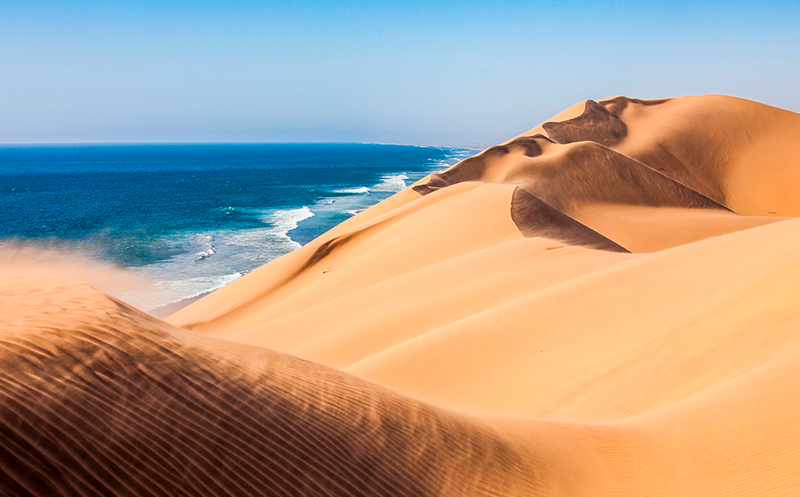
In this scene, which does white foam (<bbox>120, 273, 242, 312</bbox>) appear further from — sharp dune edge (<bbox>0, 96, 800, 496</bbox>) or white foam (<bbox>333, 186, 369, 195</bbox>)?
white foam (<bbox>333, 186, 369, 195</bbox>)

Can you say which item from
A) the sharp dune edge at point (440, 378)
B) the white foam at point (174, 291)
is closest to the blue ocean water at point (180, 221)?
the white foam at point (174, 291)

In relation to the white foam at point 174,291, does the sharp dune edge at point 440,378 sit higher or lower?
higher

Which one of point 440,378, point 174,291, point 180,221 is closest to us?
point 440,378

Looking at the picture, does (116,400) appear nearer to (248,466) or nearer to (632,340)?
(248,466)

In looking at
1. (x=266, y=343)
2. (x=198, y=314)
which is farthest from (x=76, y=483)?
(x=198, y=314)

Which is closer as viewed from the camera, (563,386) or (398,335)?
(563,386)

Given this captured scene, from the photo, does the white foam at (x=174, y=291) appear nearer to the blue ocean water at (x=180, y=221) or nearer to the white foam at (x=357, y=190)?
the blue ocean water at (x=180, y=221)

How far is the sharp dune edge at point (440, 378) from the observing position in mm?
2914

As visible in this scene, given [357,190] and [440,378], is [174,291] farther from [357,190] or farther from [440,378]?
[357,190]

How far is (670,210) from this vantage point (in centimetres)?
2478

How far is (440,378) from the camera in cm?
727

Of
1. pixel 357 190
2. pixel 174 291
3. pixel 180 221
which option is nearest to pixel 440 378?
pixel 174 291

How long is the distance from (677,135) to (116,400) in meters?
41.0

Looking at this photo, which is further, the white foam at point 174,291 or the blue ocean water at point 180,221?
the blue ocean water at point 180,221
